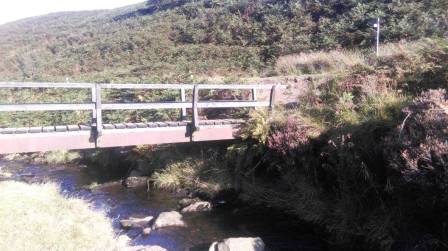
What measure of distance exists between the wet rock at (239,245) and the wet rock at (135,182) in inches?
239

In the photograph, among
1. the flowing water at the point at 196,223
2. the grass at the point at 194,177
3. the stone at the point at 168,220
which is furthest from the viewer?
the grass at the point at 194,177

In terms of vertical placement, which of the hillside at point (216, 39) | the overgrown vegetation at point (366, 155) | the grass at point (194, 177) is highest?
the hillside at point (216, 39)

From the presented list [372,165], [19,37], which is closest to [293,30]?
[372,165]

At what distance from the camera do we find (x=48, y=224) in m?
9.00

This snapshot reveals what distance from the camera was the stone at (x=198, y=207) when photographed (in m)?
12.0

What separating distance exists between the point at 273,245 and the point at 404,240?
9.01 ft

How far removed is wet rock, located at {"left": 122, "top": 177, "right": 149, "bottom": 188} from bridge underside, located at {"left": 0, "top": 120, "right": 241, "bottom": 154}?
11.4ft

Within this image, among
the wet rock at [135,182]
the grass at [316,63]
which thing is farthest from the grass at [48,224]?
the grass at [316,63]

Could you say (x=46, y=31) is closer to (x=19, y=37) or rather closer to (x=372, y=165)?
(x=19, y=37)

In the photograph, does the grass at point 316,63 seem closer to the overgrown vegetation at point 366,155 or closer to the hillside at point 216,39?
the hillside at point 216,39

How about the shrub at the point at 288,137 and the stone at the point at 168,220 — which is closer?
the shrub at the point at 288,137

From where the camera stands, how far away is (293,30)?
29594mm

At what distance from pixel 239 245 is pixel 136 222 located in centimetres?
334

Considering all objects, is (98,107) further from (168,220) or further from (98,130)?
(168,220)
